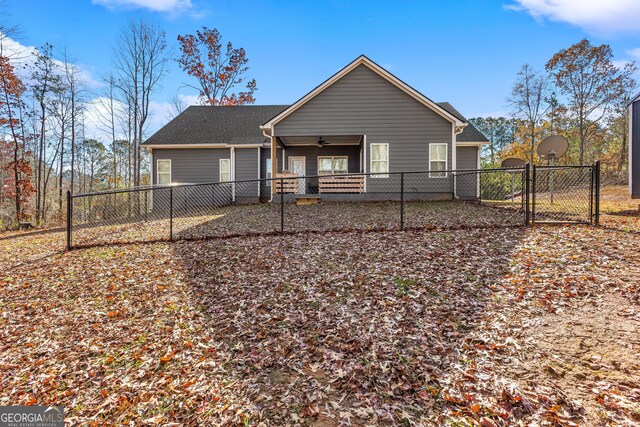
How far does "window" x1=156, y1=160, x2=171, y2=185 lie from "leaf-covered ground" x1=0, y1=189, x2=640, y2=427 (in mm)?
10843

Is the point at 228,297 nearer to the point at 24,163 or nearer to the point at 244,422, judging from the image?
the point at 244,422

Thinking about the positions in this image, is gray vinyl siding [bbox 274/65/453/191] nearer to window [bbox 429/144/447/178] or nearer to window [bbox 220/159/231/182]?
window [bbox 429/144/447/178]

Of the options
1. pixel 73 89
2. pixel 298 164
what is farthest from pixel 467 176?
pixel 73 89

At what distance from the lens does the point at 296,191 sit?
13867 millimetres

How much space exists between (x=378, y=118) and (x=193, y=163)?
31.5ft

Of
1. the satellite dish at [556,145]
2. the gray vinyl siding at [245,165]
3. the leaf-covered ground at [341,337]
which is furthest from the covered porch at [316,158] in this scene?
the leaf-covered ground at [341,337]

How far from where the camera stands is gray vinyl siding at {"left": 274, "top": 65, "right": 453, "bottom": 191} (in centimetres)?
1259

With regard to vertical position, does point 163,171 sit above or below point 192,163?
below

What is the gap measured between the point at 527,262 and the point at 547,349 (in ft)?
7.71

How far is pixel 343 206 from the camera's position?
11.6m

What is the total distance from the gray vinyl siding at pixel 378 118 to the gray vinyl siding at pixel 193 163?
5344mm

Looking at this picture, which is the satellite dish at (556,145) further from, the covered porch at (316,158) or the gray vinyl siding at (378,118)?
the covered porch at (316,158)

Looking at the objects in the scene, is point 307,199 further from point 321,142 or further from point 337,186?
point 321,142

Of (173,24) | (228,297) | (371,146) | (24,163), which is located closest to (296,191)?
(371,146)
